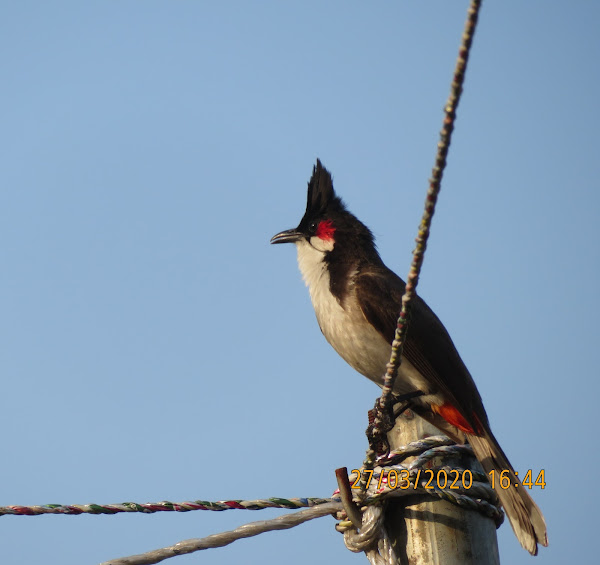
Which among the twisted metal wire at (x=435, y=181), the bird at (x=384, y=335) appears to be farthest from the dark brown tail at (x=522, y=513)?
the twisted metal wire at (x=435, y=181)

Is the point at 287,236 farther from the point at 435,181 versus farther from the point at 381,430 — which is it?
the point at 435,181

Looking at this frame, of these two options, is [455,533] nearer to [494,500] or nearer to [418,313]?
[494,500]

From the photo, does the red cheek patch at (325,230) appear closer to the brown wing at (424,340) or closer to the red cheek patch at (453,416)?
the brown wing at (424,340)

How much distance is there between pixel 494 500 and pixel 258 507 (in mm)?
835

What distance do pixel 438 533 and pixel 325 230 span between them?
280 centimetres

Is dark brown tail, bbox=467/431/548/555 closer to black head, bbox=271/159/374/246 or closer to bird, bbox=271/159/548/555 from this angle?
bird, bbox=271/159/548/555

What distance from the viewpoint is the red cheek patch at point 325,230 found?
194 inches

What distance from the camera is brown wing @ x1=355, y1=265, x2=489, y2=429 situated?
3891 mm

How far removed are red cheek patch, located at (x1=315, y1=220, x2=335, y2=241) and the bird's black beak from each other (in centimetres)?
15

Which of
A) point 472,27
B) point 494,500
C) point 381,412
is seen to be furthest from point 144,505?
point 472,27

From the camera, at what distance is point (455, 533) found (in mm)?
2455

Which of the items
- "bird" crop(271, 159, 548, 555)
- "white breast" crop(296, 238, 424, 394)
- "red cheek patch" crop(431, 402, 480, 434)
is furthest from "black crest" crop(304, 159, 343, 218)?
"red cheek patch" crop(431, 402, 480, 434)

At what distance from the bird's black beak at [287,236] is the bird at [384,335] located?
0.21m

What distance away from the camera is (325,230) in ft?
16.3
